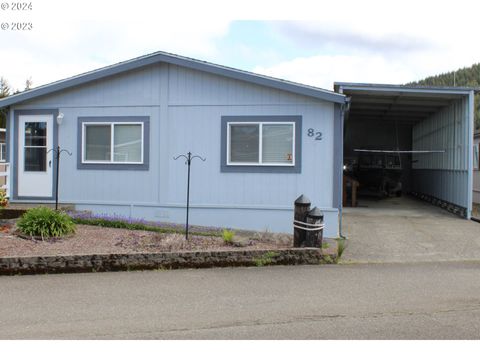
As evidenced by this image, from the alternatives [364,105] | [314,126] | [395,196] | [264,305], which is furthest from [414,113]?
[264,305]

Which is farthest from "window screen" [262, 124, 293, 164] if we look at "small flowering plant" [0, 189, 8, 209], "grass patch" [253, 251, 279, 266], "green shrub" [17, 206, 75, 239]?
"small flowering plant" [0, 189, 8, 209]

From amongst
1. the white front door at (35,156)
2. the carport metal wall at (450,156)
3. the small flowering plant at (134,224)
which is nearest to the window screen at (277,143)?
the small flowering plant at (134,224)

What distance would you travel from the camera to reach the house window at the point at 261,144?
1098 centimetres

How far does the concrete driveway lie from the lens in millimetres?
9148

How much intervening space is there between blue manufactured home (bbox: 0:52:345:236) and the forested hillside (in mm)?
22021

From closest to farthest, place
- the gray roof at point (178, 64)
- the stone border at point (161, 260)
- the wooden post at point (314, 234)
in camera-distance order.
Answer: the stone border at point (161, 260)
the wooden post at point (314, 234)
the gray roof at point (178, 64)

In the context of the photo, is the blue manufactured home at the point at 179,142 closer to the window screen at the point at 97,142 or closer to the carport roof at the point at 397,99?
the window screen at the point at 97,142

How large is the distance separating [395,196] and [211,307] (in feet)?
54.5

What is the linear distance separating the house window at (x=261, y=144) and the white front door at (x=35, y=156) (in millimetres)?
4403

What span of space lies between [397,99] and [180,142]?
7877 millimetres

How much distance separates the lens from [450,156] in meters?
15.0

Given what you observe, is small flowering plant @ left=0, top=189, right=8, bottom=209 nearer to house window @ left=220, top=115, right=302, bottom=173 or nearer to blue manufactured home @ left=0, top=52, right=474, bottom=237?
blue manufactured home @ left=0, top=52, right=474, bottom=237

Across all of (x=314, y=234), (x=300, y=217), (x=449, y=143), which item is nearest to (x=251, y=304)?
(x=314, y=234)

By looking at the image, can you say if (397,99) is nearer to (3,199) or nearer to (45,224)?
(45,224)
